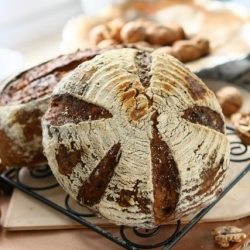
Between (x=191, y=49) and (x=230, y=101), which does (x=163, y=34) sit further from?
(x=230, y=101)

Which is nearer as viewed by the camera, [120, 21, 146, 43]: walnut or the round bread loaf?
the round bread loaf

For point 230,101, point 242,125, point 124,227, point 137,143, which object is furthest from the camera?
point 230,101

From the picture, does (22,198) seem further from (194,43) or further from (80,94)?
(194,43)

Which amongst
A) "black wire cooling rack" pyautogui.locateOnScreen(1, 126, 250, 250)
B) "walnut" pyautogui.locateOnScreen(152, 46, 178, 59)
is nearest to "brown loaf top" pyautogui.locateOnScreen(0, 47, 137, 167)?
"black wire cooling rack" pyautogui.locateOnScreen(1, 126, 250, 250)

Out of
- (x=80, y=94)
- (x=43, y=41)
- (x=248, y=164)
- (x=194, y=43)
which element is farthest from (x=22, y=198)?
(x=43, y=41)

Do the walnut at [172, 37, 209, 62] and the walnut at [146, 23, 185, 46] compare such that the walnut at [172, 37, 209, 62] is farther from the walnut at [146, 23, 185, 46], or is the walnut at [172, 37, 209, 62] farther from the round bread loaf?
the round bread loaf

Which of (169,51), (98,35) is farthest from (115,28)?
(169,51)
